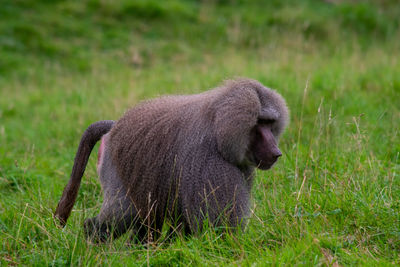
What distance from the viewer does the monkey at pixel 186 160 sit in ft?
10.1

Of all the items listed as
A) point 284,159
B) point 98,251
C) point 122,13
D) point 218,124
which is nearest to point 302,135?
point 284,159

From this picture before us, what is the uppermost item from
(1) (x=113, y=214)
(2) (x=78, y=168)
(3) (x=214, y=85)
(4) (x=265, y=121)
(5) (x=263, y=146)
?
(4) (x=265, y=121)

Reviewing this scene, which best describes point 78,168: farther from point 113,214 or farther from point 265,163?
point 265,163

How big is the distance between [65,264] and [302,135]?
299 centimetres

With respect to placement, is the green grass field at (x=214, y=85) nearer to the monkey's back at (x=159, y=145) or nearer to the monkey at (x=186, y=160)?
the monkey at (x=186, y=160)

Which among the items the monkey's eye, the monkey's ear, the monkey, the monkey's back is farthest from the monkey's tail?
the monkey's eye

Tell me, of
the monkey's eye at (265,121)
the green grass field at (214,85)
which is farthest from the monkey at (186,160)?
the green grass field at (214,85)

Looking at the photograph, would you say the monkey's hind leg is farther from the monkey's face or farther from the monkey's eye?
the monkey's eye

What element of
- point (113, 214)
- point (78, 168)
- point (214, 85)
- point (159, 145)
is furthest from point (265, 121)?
point (214, 85)

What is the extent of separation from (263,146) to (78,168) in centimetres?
148

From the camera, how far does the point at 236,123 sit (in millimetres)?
3053

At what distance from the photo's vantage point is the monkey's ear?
10.0ft

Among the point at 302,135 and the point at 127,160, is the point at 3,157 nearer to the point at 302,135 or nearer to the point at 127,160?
the point at 127,160

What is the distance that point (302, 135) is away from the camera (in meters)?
5.15
